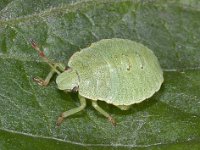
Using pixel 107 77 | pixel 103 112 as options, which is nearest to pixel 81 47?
pixel 107 77

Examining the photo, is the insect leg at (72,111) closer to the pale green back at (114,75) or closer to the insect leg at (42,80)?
the pale green back at (114,75)

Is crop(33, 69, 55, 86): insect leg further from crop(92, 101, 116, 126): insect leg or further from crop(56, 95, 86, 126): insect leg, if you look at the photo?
crop(92, 101, 116, 126): insect leg

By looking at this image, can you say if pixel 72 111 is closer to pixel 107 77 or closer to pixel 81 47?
pixel 107 77

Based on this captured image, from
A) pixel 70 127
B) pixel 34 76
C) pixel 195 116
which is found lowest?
pixel 195 116

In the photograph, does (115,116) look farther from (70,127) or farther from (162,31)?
(162,31)

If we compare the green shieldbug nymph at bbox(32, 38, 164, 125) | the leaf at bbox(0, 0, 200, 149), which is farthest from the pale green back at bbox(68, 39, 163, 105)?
the leaf at bbox(0, 0, 200, 149)

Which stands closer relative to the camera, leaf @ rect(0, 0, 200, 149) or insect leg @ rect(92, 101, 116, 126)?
leaf @ rect(0, 0, 200, 149)

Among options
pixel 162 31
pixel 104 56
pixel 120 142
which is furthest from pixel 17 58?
pixel 162 31

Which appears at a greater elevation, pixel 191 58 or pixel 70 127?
pixel 70 127
